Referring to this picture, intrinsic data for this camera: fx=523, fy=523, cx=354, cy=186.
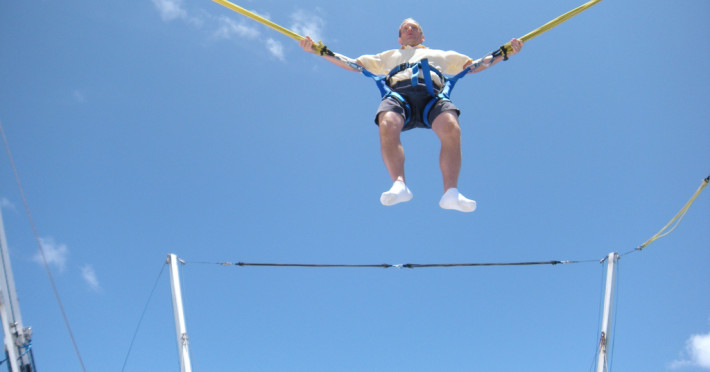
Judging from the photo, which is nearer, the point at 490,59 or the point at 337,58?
the point at 490,59

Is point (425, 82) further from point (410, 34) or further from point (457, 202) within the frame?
point (457, 202)

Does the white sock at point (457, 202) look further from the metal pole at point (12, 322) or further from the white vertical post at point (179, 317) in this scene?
the metal pole at point (12, 322)

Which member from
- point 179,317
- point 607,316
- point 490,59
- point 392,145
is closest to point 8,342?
point 179,317

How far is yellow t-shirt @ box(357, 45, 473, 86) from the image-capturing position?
17.5 ft

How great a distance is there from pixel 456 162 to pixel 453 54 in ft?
4.96

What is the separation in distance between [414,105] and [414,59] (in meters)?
0.68

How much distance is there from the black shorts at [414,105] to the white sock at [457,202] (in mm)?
871

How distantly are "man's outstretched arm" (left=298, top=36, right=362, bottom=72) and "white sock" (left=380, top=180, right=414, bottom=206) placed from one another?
1675mm

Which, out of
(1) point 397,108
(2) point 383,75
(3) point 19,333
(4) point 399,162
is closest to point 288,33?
(2) point 383,75

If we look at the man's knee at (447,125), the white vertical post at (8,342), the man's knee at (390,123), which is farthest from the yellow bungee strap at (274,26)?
the white vertical post at (8,342)

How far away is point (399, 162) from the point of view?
14.7 ft

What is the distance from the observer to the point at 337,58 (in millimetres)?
5359

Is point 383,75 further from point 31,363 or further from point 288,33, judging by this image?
point 31,363

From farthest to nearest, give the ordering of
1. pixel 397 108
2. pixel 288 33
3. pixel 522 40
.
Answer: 1. pixel 288 33
2. pixel 522 40
3. pixel 397 108
